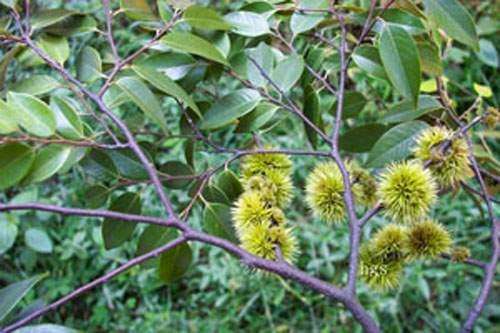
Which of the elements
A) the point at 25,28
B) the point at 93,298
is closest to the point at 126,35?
the point at 93,298

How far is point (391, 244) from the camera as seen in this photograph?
24.1 inches

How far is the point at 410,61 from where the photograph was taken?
0.59m

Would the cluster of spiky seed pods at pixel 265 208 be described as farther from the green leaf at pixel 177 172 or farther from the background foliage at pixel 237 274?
the background foliage at pixel 237 274

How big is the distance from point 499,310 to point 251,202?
1.01 meters

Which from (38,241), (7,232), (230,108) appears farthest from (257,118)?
(38,241)

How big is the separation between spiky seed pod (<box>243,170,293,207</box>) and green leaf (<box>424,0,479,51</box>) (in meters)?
0.21

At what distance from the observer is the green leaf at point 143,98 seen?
583mm

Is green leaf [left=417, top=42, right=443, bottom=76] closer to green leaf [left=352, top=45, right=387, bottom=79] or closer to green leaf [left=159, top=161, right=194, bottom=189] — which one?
green leaf [left=352, top=45, right=387, bottom=79]

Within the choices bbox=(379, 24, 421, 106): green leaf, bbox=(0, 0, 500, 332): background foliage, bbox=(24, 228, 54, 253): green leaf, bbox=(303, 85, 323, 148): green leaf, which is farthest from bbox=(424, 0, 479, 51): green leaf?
bbox=(24, 228, 54, 253): green leaf

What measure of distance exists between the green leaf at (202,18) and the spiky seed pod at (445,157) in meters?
0.23

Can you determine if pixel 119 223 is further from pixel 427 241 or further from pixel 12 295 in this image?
pixel 427 241

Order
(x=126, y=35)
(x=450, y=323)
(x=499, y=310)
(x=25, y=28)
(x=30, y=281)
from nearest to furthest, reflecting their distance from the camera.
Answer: (x=30, y=281), (x=25, y=28), (x=499, y=310), (x=450, y=323), (x=126, y=35)

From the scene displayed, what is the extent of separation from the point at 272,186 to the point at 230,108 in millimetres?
89

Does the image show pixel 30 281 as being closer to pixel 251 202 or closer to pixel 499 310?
pixel 251 202
